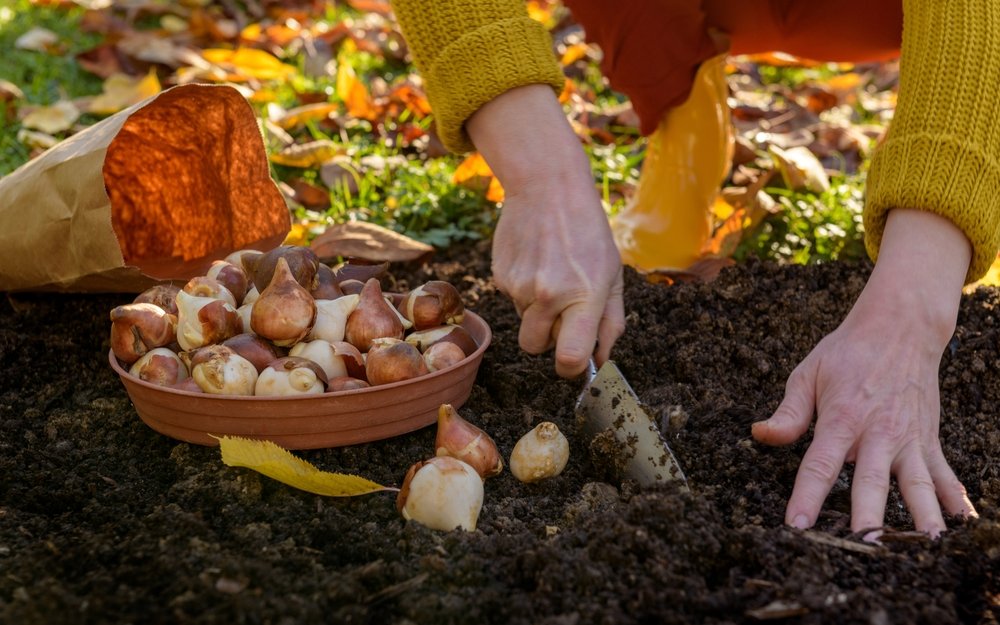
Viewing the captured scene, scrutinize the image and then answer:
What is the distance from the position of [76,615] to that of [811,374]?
939 mm

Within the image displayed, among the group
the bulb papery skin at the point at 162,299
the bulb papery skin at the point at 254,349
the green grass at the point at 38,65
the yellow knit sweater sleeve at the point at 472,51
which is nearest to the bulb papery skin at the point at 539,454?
the bulb papery skin at the point at 254,349

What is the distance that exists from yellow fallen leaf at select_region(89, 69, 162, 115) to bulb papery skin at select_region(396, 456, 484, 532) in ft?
6.38

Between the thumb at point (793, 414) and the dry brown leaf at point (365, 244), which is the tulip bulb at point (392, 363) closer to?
the thumb at point (793, 414)

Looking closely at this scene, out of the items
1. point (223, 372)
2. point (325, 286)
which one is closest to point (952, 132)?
point (325, 286)

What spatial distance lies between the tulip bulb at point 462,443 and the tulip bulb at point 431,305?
0.84ft

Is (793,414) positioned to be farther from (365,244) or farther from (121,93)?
(121,93)

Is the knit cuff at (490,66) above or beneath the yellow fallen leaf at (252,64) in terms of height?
above

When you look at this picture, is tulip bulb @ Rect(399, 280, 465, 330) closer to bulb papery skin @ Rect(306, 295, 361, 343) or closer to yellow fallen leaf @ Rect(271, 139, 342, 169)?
bulb papery skin @ Rect(306, 295, 361, 343)

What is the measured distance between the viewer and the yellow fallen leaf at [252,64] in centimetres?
329

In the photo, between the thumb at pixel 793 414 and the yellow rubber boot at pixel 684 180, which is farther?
the yellow rubber boot at pixel 684 180

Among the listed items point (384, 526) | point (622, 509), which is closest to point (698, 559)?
point (622, 509)

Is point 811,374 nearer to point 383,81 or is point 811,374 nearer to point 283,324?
point 283,324

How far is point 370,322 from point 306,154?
115 cm

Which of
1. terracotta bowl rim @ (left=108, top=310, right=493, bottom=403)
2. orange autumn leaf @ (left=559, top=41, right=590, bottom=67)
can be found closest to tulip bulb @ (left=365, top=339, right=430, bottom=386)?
terracotta bowl rim @ (left=108, top=310, right=493, bottom=403)
